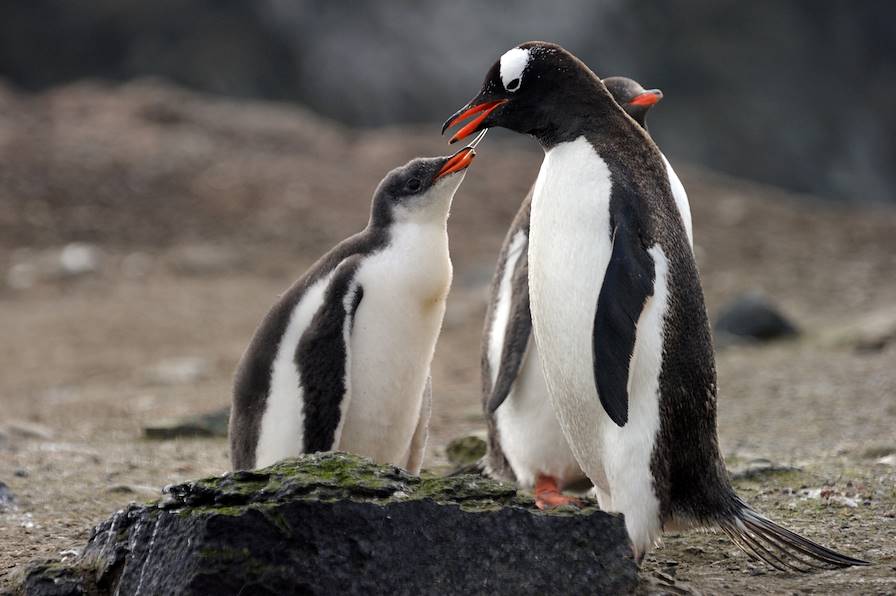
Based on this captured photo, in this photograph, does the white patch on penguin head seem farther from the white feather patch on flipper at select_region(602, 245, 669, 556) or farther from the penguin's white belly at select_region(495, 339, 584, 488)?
the penguin's white belly at select_region(495, 339, 584, 488)

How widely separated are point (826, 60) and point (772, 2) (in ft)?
3.74

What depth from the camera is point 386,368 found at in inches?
179

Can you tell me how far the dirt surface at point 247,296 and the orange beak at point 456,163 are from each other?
159 centimetres

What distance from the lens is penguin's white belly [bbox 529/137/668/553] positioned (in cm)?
367

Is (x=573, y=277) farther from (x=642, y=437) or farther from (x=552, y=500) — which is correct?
(x=552, y=500)

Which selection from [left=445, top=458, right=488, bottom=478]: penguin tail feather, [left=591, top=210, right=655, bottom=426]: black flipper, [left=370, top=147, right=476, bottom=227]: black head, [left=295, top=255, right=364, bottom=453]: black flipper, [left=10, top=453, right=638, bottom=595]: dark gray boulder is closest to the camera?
[left=10, top=453, right=638, bottom=595]: dark gray boulder

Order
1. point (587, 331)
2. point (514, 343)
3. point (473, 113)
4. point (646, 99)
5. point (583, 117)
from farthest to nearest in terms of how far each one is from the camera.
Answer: point (646, 99)
point (514, 343)
point (473, 113)
point (583, 117)
point (587, 331)

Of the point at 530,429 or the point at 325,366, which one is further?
the point at 530,429

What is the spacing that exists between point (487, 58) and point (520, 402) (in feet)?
41.4

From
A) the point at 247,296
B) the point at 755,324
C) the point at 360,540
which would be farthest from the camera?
the point at 247,296

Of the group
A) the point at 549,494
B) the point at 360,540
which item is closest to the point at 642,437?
the point at 360,540

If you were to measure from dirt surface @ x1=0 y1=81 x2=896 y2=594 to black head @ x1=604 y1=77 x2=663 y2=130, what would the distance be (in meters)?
1.55

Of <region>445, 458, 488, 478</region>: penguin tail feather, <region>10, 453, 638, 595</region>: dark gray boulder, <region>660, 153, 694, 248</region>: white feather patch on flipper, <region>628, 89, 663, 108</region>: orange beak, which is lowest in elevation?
<region>10, 453, 638, 595</region>: dark gray boulder

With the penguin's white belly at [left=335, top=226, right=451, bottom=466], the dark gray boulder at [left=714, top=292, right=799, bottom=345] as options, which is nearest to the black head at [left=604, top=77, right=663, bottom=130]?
the penguin's white belly at [left=335, top=226, right=451, bottom=466]
